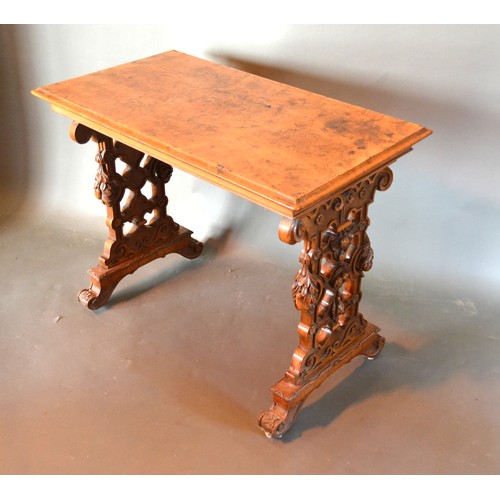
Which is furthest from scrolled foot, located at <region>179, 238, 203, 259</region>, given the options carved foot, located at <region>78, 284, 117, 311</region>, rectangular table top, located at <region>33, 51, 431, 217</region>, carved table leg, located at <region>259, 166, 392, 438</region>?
carved table leg, located at <region>259, 166, 392, 438</region>

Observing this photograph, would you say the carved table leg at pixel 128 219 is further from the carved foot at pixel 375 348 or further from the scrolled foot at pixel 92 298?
the carved foot at pixel 375 348

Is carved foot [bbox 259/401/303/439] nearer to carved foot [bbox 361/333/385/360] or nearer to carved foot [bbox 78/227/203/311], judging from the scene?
carved foot [bbox 361/333/385/360]

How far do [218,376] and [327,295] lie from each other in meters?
0.49

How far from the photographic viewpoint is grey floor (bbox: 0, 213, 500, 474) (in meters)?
2.21

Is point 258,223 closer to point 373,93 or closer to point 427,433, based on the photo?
point 373,93

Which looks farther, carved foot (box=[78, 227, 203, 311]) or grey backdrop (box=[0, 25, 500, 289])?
carved foot (box=[78, 227, 203, 311])

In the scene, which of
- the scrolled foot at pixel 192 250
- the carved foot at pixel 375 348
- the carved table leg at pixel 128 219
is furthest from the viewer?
the scrolled foot at pixel 192 250

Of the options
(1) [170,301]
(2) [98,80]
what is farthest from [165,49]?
(1) [170,301]

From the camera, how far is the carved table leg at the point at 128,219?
2.63 metres

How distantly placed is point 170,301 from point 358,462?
0.98 metres

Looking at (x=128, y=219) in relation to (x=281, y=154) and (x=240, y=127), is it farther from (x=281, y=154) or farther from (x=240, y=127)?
(x=281, y=154)

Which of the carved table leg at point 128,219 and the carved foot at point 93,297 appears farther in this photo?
the carved foot at point 93,297

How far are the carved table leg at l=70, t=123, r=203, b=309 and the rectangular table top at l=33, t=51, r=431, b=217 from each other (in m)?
0.24

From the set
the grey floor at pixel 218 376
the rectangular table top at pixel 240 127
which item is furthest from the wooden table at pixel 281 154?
the grey floor at pixel 218 376
